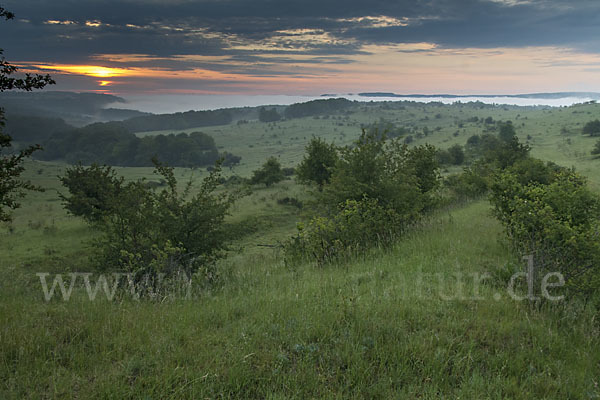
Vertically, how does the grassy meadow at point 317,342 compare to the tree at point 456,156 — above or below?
below

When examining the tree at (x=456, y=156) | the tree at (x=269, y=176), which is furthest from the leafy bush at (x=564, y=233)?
the tree at (x=456, y=156)

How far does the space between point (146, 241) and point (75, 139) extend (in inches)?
6073

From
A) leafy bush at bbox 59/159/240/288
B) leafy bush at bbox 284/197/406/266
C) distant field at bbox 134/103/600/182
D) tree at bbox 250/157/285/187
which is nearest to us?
leafy bush at bbox 59/159/240/288

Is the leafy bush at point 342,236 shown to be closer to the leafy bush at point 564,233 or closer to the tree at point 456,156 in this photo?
the leafy bush at point 564,233

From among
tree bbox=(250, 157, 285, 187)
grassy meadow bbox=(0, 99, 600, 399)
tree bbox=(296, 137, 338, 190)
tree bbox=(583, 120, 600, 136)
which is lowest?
tree bbox=(250, 157, 285, 187)

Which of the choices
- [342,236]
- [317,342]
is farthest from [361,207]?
[317,342]

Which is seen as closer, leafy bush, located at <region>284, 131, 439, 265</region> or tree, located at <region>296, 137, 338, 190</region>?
leafy bush, located at <region>284, 131, 439, 265</region>

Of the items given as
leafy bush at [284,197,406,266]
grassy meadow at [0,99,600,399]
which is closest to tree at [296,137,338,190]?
leafy bush at [284,197,406,266]

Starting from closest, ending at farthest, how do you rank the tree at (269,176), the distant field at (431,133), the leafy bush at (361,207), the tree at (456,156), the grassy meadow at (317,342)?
the grassy meadow at (317,342) < the leafy bush at (361,207) < the tree at (269,176) < the distant field at (431,133) < the tree at (456,156)


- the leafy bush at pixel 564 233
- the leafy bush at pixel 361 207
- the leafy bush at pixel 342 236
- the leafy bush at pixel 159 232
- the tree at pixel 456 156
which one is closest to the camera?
the leafy bush at pixel 564 233

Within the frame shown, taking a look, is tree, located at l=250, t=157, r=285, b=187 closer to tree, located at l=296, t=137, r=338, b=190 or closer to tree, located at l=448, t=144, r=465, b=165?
tree, located at l=296, t=137, r=338, b=190

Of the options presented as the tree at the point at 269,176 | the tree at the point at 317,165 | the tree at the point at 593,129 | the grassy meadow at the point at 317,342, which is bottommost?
the tree at the point at 269,176

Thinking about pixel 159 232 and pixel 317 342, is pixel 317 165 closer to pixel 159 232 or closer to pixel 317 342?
pixel 159 232

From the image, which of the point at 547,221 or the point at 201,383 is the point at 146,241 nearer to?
the point at 201,383
